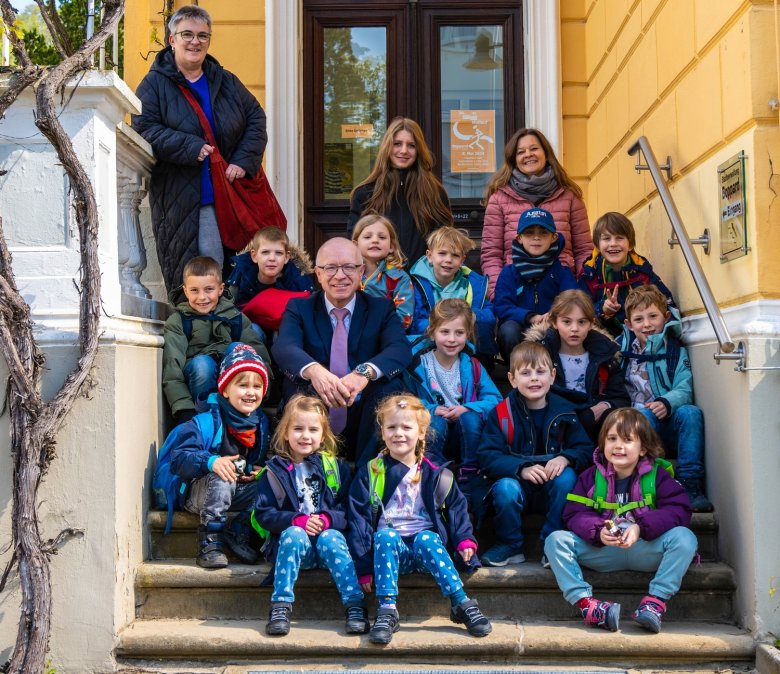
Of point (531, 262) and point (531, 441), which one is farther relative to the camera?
point (531, 262)

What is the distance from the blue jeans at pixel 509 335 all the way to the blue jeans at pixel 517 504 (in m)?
→ 1.12

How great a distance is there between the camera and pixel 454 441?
4660mm

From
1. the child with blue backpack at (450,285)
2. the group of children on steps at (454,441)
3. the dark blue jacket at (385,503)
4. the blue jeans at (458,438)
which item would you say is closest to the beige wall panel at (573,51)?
the group of children on steps at (454,441)

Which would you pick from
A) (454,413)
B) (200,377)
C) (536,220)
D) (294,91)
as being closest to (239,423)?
(200,377)

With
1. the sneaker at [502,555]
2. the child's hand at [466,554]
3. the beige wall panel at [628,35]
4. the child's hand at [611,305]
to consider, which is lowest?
the sneaker at [502,555]

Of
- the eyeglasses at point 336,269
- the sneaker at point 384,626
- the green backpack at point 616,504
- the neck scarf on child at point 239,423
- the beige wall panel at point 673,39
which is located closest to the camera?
the sneaker at point 384,626

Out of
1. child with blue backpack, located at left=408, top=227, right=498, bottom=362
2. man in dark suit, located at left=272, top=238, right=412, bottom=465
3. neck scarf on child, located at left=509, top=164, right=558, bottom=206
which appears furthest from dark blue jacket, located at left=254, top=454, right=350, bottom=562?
neck scarf on child, located at left=509, top=164, right=558, bottom=206

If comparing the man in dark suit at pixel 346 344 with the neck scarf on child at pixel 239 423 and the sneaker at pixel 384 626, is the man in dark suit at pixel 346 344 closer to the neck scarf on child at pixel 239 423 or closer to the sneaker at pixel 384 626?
the neck scarf on child at pixel 239 423

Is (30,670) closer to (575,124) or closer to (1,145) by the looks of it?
(1,145)

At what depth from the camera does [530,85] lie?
766cm

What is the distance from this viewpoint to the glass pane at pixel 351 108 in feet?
25.7

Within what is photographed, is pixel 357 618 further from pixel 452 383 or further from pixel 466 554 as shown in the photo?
pixel 452 383

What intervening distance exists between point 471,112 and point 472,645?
5.01 metres

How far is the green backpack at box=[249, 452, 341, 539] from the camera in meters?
4.11
